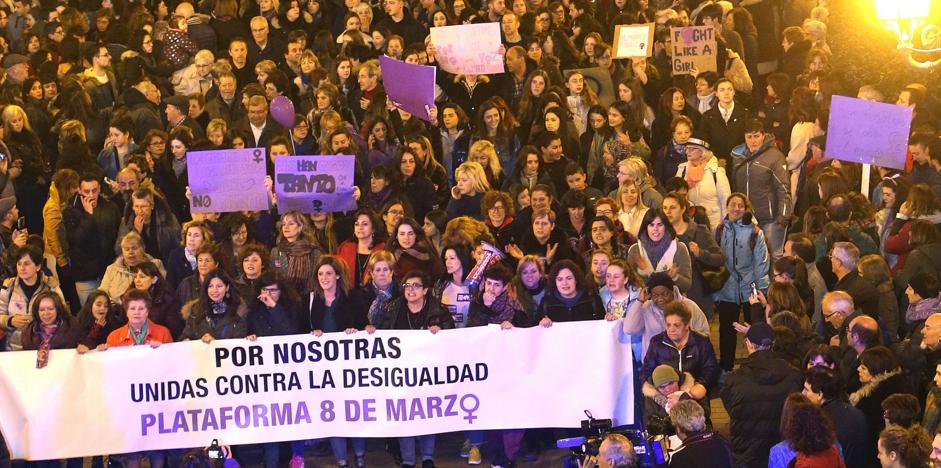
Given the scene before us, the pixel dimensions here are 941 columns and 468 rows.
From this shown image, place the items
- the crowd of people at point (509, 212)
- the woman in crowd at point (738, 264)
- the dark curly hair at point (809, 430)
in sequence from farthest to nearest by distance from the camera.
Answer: the woman in crowd at point (738, 264), the crowd of people at point (509, 212), the dark curly hair at point (809, 430)

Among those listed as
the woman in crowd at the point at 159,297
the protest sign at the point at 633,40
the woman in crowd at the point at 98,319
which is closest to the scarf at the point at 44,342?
the woman in crowd at the point at 98,319

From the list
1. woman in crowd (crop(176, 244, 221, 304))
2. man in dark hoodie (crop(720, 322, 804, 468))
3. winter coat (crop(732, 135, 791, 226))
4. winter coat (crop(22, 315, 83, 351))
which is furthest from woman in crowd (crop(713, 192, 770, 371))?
winter coat (crop(22, 315, 83, 351))

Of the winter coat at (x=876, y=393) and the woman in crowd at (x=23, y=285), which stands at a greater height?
the woman in crowd at (x=23, y=285)

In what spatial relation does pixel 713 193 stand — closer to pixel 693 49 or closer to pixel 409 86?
pixel 409 86

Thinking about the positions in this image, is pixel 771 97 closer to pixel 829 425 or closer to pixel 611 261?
pixel 611 261

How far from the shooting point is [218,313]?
1270 cm

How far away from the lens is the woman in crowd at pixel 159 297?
1304cm

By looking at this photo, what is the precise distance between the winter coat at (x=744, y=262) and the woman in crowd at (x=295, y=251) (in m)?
3.56

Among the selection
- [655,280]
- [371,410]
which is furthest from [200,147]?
[655,280]

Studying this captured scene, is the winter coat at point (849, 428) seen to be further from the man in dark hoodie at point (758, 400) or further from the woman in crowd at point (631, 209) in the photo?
the woman in crowd at point (631, 209)

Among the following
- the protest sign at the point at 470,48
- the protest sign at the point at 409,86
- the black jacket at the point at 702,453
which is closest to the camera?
the black jacket at the point at 702,453

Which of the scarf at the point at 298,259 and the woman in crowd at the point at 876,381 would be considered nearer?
the woman in crowd at the point at 876,381

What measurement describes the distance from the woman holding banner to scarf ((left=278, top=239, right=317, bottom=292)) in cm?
98

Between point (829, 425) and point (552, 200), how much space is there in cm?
527
